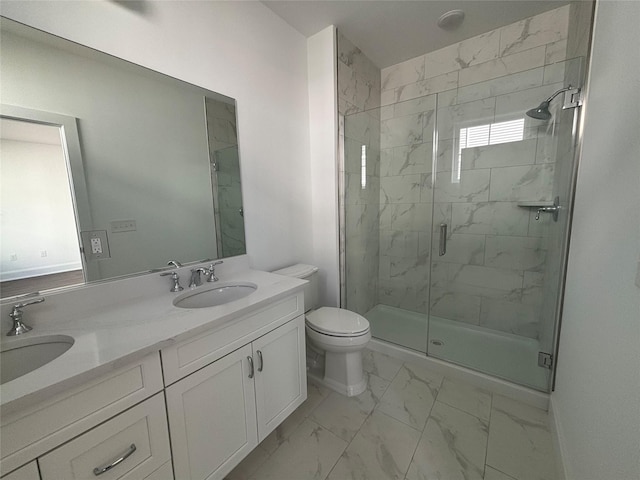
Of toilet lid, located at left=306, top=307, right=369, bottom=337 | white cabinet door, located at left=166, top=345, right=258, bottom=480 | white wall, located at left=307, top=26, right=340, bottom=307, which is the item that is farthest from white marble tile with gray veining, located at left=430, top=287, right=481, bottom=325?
white cabinet door, located at left=166, top=345, right=258, bottom=480

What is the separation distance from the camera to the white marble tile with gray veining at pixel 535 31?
5.92ft

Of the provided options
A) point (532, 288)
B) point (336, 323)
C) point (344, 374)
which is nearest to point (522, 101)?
point (532, 288)

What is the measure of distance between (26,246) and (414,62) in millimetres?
2981

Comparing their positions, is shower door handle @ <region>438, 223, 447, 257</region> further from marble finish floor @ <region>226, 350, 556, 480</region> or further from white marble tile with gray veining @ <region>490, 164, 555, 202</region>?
marble finish floor @ <region>226, 350, 556, 480</region>

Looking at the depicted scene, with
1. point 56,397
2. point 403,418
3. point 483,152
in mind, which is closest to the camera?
point 56,397

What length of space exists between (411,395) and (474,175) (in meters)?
1.85

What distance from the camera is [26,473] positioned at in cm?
59

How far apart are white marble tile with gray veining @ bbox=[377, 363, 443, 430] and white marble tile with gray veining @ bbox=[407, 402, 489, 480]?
0.22ft

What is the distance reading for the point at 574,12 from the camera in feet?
5.44

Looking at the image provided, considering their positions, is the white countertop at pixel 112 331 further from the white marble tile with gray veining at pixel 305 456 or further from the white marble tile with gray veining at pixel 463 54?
the white marble tile with gray veining at pixel 463 54

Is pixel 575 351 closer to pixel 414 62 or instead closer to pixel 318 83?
pixel 318 83

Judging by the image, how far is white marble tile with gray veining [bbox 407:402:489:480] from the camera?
117 cm

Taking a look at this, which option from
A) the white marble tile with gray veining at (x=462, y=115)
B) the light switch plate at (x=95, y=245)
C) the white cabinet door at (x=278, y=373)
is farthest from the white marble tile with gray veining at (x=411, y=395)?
the white marble tile with gray veining at (x=462, y=115)

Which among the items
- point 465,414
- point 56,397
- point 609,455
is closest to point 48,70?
point 56,397
